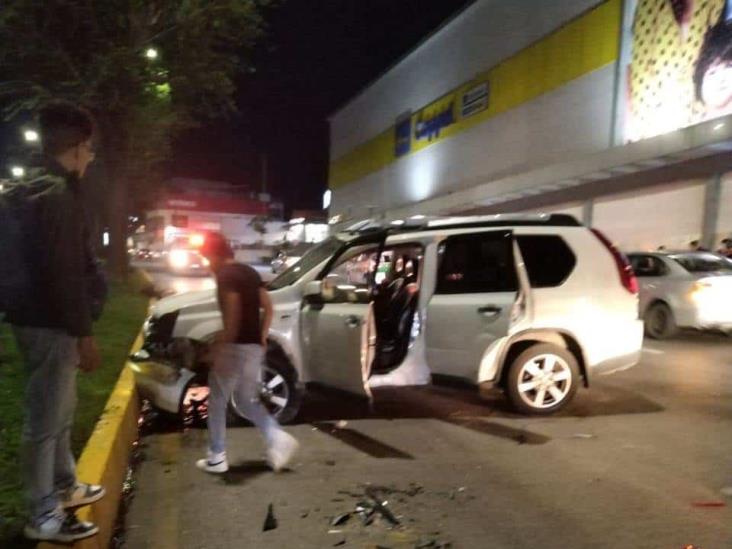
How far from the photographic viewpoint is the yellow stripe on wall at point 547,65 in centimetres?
2114

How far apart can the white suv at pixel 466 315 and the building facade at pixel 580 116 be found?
10410 millimetres

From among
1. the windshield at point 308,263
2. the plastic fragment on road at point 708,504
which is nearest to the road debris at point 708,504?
the plastic fragment on road at point 708,504

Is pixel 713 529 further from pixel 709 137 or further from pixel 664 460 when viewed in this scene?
pixel 709 137

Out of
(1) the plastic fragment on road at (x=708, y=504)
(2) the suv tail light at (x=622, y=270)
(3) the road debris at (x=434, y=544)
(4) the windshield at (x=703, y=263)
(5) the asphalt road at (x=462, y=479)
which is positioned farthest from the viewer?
(4) the windshield at (x=703, y=263)

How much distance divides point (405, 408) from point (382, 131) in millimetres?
35490

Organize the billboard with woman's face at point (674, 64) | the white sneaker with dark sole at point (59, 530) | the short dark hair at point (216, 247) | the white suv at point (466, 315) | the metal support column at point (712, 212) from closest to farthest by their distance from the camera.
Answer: the white sneaker with dark sole at point (59, 530), the short dark hair at point (216, 247), the white suv at point (466, 315), the billboard with woman's face at point (674, 64), the metal support column at point (712, 212)

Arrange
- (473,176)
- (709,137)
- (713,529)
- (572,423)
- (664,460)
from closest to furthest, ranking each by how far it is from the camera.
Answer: (713,529) < (664,460) < (572,423) < (709,137) < (473,176)

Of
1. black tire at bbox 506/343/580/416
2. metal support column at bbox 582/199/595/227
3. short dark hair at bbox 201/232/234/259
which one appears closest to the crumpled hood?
short dark hair at bbox 201/232/234/259

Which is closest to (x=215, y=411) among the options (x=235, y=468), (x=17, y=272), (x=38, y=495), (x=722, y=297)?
(x=235, y=468)

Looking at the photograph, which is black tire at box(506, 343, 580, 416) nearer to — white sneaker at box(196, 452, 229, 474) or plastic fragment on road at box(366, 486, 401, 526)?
plastic fragment on road at box(366, 486, 401, 526)

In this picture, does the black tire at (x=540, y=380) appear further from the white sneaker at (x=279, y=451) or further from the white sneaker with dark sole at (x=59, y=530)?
the white sneaker with dark sole at (x=59, y=530)

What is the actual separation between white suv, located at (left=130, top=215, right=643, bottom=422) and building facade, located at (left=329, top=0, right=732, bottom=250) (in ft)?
34.2

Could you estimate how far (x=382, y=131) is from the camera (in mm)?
41000

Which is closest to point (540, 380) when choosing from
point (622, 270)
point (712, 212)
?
point (622, 270)
